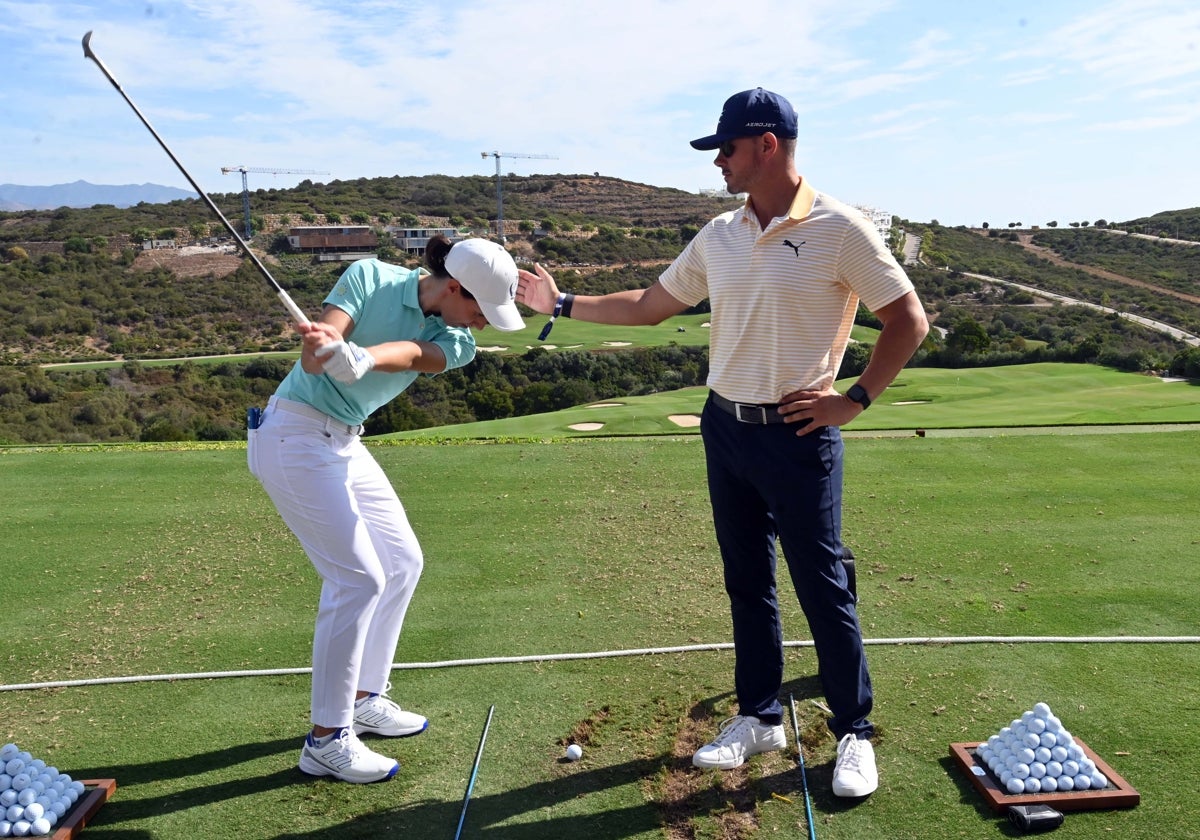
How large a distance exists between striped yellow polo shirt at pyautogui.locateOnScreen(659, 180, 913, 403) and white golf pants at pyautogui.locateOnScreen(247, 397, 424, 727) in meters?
1.44

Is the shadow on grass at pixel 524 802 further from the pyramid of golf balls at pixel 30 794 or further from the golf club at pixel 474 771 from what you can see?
the pyramid of golf balls at pixel 30 794

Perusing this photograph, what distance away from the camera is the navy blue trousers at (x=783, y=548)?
125 inches

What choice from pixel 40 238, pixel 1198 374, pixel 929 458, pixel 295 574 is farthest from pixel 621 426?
pixel 40 238

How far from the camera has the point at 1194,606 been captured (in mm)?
4703

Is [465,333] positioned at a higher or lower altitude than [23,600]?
higher

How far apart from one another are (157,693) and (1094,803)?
3791 millimetres

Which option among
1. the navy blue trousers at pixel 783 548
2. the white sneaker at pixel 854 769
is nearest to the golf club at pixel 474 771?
the navy blue trousers at pixel 783 548

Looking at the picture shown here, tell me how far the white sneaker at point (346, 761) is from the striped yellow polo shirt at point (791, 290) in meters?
1.89

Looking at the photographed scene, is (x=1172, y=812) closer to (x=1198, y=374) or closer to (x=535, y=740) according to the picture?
(x=535, y=740)

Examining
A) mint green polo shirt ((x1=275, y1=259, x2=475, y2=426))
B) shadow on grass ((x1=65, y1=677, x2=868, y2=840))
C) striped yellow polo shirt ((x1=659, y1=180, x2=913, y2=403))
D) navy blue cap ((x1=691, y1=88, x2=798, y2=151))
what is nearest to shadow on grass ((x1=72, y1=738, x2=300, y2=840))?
shadow on grass ((x1=65, y1=677, x2=868, y2=840))

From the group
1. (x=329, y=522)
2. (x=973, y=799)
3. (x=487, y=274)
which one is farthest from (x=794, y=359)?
(x=329, y=522)

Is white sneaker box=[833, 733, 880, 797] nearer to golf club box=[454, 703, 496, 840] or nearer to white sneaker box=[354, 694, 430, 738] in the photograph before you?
golf club box=[454, 703, 496, 840]

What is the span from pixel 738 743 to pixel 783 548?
80cm

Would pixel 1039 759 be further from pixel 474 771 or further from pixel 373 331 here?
pixel 373 331
